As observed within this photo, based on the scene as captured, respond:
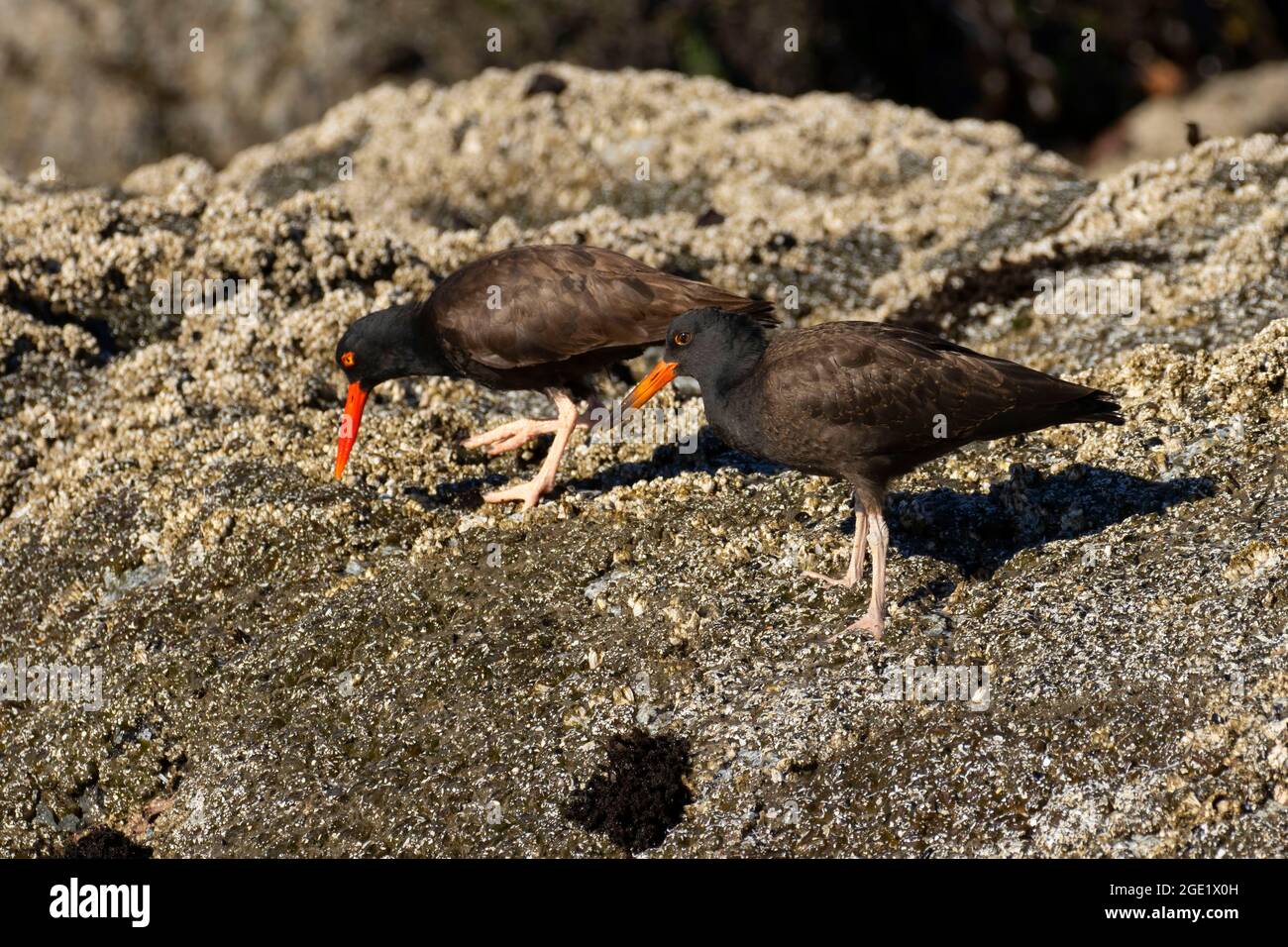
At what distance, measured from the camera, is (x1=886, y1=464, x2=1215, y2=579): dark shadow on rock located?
9.99m

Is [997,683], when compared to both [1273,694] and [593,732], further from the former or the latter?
[593,732]

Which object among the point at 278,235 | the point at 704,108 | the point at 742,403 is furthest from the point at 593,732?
the point at 704,108

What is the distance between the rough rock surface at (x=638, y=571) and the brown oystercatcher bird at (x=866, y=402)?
0.96 meters

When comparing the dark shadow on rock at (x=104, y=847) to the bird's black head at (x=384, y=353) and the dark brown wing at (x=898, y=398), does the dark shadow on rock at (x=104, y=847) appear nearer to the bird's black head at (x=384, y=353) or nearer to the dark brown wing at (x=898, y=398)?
the bird's black head at (x=384, y=353)

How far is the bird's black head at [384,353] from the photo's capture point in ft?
38.4

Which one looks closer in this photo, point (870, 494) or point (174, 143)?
point (870, 494)

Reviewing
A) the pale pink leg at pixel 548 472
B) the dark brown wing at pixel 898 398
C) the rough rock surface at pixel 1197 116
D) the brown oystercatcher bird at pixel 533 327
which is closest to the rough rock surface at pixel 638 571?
the pale pink leg at pixel 548 472

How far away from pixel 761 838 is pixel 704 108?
13.5 m

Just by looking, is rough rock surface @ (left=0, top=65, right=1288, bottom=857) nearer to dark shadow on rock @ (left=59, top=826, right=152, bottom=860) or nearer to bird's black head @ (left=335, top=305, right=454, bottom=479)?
dark shadow on rock @ (left=59, top=826, right=152, bottom=860)

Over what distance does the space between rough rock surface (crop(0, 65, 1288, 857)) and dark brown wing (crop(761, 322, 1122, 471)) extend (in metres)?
1.08

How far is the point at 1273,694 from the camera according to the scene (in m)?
7.95

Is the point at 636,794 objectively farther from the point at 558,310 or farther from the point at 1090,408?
the point at 558,310

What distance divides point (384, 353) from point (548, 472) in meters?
1.86

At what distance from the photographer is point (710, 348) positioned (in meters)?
9.87
